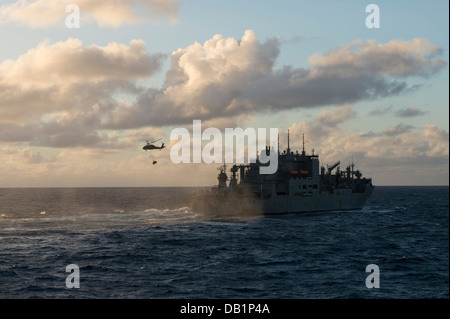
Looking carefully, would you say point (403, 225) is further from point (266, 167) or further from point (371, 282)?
point (371, 282)

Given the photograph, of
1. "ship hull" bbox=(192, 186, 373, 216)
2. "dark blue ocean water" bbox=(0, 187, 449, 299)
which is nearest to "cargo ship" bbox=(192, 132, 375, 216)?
"ship hull" bbox=(192, 186, 373, 216)

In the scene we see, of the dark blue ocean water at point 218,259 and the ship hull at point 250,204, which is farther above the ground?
the ship hull at point 250,204

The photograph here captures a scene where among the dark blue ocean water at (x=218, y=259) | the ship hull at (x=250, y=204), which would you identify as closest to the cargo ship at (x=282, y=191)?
the ship hull at (x=250, y=204)

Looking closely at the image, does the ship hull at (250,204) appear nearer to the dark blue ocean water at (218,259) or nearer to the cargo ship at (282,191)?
the cargo ship at (282,191)

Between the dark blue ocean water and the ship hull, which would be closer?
the dark blue ocean water

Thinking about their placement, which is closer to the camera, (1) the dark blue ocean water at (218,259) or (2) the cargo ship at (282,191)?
(1) the dark blue ocean water at (218,259)

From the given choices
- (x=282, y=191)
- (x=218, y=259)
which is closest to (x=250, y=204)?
(x=282, y=191)

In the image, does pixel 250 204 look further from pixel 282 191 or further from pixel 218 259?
pixel 218 259

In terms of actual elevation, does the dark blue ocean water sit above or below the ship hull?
below

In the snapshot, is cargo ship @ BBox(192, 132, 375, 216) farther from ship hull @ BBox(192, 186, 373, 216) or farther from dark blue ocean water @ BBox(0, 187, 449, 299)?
dark blue ocean water @ BBox(0, 187, 449, 299)
